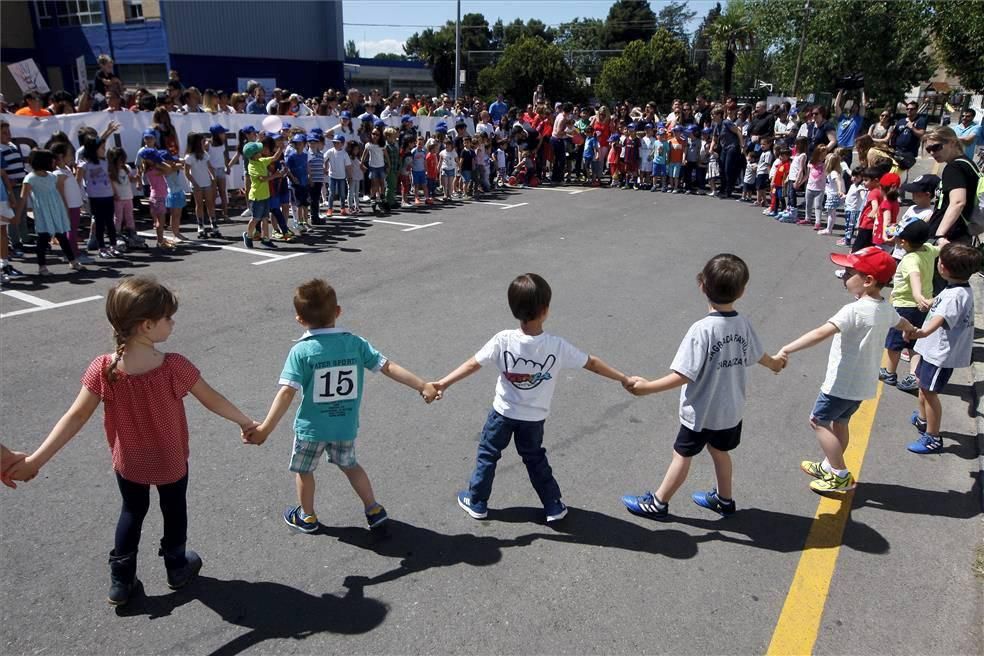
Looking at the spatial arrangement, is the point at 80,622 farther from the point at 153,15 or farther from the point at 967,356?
the point at 153,15

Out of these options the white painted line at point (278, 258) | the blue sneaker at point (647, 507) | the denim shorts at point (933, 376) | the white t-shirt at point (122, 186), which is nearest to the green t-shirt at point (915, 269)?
the denim shorts at point (933, 376)

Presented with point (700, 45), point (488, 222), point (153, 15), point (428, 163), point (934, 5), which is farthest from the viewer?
point (700, 45)

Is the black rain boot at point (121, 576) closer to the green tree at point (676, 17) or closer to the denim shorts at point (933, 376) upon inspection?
the denim shorts at point (933, 376)

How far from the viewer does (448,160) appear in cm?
1556

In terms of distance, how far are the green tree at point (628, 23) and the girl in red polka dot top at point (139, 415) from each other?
86845 millimetres

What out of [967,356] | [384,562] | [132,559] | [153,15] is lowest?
[384,562]

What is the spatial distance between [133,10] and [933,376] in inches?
1360

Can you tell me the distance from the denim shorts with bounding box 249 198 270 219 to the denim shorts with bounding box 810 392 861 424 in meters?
8.70

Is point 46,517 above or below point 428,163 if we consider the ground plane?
below

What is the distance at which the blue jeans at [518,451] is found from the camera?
3.66 metres

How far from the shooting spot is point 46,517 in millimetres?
3768

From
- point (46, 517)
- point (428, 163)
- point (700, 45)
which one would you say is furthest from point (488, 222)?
point (700, 45)

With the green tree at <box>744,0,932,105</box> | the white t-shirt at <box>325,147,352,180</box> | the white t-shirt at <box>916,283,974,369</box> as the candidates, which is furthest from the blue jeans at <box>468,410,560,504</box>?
the green tree at <box>744,0,932,105</box>

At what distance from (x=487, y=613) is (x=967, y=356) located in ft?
12.3
